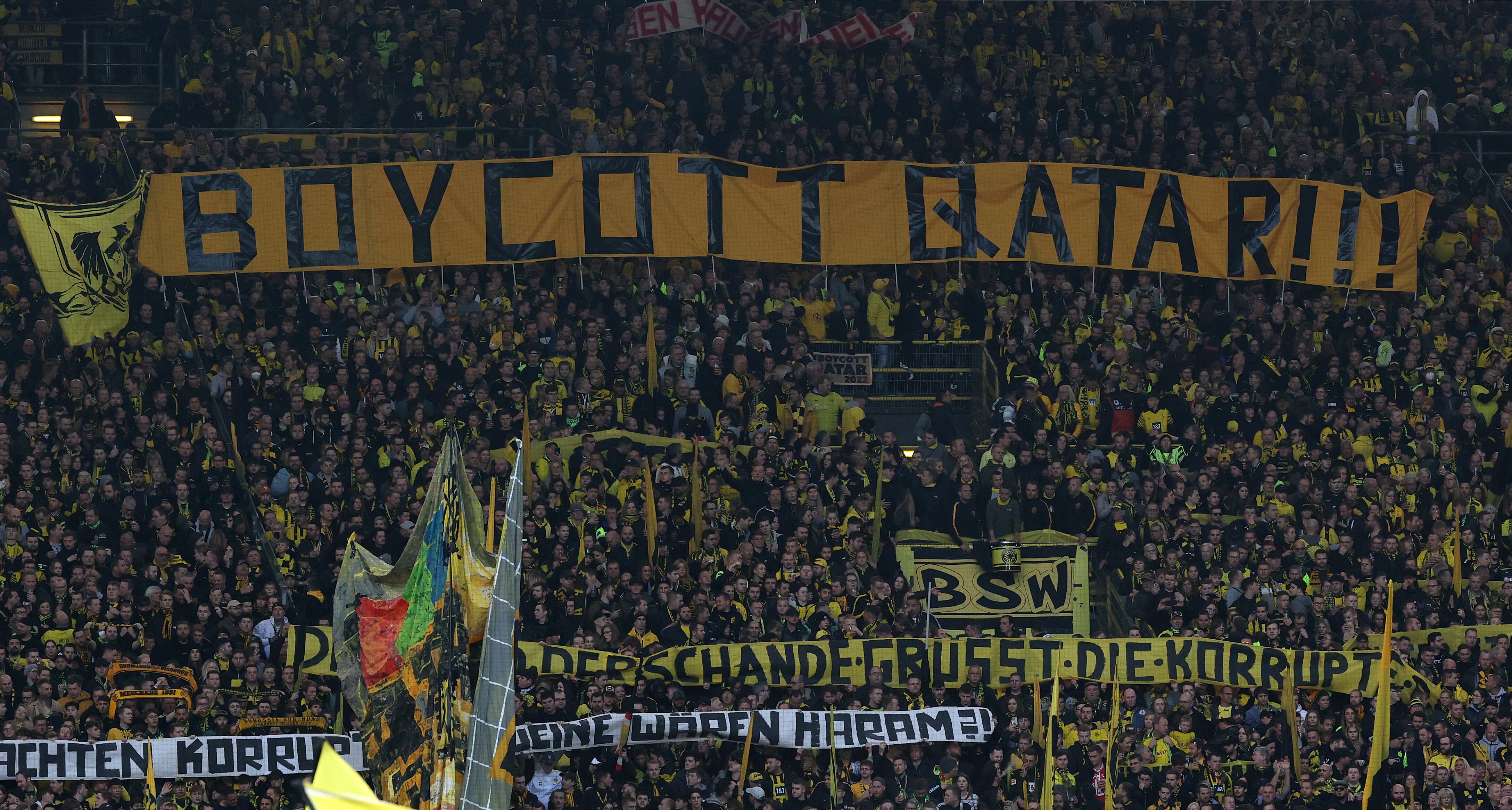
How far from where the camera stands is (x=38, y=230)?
24.1m

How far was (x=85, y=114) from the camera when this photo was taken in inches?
1111

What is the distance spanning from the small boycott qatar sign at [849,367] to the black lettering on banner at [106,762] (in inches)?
400

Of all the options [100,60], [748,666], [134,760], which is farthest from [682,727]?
[100,60]

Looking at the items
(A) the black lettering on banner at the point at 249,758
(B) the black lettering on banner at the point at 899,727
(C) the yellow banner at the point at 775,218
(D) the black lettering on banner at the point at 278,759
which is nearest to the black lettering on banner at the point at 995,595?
(B) the black lettering on banner at the point at 899,727

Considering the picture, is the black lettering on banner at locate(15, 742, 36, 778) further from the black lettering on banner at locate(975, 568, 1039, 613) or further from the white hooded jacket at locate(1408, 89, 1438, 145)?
the white hooded jacket at locate(1408, 89, 1438, 145)

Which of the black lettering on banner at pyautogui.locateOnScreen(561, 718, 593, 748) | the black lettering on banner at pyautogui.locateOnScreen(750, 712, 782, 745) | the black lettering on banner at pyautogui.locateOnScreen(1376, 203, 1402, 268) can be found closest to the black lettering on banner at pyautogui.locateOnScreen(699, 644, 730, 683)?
the black lettering on banner at pyautogui.locateOnScreen(750, 712, 782, 745)

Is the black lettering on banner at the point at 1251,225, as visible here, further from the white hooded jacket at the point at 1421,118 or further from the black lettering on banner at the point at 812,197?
the black lettering on banner at the point at 812,197

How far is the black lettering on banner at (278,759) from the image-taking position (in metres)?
20.3

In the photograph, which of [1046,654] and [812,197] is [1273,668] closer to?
[1046,654]

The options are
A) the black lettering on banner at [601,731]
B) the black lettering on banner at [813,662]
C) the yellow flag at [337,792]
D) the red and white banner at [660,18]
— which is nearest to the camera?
the yellow flag at [337,792]

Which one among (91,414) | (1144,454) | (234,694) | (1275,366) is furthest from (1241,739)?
(91,414)

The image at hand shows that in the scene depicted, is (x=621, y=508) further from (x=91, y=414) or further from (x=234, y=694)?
(x=91, y=414)

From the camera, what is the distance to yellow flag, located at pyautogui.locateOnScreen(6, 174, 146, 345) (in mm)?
24141

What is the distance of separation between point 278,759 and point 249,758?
10.4 inches
